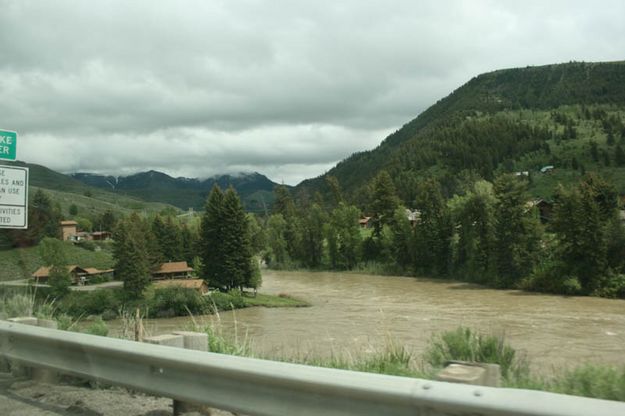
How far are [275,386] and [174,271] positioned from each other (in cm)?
6479

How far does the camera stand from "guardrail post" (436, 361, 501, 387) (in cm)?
346

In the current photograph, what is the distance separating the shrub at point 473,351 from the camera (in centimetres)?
624

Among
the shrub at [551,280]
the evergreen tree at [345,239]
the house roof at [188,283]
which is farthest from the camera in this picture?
the evergreen tree at [345,239]

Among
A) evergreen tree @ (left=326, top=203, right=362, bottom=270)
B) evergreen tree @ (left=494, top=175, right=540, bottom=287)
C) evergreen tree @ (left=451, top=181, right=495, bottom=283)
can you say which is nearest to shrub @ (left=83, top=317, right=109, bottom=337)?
evergreen tree @ (left=494, top=175, right=540, bottom=287)

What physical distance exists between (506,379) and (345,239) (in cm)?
8183

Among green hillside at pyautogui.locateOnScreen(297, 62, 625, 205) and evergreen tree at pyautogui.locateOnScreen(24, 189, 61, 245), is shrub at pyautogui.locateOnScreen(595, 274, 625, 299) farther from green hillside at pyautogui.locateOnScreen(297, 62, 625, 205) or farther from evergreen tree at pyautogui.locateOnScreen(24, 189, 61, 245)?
green hillside at pyautogui.locateOnScreen(297, 62, 625, 205)

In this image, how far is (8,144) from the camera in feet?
25.8

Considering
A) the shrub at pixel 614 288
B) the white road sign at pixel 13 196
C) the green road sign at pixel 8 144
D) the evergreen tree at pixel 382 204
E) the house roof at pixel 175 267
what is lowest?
the house roof at pixel 175 267

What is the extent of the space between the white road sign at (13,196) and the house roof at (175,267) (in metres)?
57.5

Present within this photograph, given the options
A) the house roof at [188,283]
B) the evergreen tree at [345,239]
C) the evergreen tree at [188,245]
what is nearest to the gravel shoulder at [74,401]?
the house roof at [188,283]

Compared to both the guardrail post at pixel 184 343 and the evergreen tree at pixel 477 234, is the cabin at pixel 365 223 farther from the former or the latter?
the guardrail post at pixel 184 343

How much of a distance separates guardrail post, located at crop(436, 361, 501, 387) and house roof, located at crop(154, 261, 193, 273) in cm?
6272

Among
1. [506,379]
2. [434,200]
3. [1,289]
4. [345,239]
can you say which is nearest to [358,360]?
[506,379]

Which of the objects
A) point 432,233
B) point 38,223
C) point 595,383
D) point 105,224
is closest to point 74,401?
point 595,383
